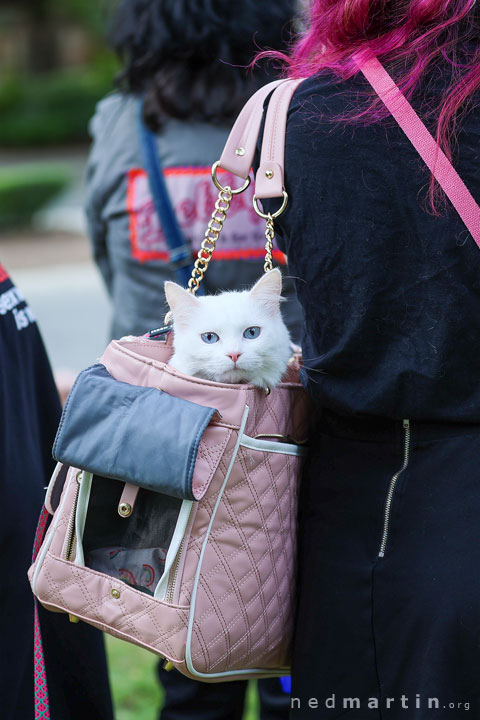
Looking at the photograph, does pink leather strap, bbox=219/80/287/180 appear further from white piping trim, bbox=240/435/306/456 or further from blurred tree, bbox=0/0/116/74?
blurred tree, bbox=0/0/116/74

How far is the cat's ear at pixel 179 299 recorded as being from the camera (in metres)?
1.48

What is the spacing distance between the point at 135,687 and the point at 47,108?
2282 centimetres

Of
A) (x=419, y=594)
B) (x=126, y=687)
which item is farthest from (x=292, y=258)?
(x=126, y=687)

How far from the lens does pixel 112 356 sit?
148 centimetres

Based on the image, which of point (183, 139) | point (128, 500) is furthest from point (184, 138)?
point (128, 500)

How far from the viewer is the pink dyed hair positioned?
4.16 ft

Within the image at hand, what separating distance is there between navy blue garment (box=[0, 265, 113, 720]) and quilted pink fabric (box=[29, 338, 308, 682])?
0.27m

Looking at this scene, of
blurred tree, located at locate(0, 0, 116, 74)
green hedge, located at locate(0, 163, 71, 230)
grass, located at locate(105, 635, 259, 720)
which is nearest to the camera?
grass, located at locate(105, 635, 259, 720)

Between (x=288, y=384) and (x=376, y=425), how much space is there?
0.19 m

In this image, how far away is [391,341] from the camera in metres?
1.38

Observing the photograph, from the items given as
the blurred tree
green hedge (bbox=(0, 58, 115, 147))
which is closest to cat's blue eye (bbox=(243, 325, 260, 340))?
green hedge (bbox=(0, 58, 115, 147))

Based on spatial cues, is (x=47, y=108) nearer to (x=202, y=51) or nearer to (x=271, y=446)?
(x=202, y=51)

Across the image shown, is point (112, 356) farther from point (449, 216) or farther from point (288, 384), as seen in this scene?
point (449, 216)

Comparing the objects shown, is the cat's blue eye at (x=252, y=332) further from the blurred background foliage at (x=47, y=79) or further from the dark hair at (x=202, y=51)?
the blurred background foliage at (x=47, y=79)
